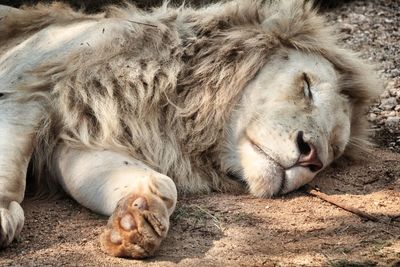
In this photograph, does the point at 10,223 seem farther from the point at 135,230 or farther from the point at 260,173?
the point at 260,173

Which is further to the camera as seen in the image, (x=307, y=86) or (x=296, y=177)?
(x=307, y=86)

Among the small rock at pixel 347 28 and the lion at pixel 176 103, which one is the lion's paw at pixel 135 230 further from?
the small rock at pixel 347 28

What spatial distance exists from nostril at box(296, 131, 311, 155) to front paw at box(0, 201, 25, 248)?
1229 millimetres

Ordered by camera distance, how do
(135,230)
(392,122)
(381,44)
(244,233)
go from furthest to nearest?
(381,44) < (392,122) < (244,233) < (135,230)

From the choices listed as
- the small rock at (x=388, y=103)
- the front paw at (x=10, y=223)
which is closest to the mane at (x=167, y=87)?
the front paw at (x=10, y=223)

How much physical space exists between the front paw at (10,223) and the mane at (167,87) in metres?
0.58

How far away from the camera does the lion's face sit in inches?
133

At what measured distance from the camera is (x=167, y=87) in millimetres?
3562

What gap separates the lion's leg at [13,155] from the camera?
2732 mm

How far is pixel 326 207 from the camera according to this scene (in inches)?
133

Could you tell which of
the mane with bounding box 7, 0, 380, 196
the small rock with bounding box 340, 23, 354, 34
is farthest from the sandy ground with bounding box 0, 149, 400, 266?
the small rock with bounding box 340, 23, 354, 34

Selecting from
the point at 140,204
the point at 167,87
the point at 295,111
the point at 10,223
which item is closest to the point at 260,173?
the point at 295,111

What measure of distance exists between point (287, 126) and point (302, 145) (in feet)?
0.35

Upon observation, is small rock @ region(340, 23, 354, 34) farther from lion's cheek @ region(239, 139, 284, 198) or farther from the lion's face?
lion's cheek @ region(239, 139, 284, 198)
